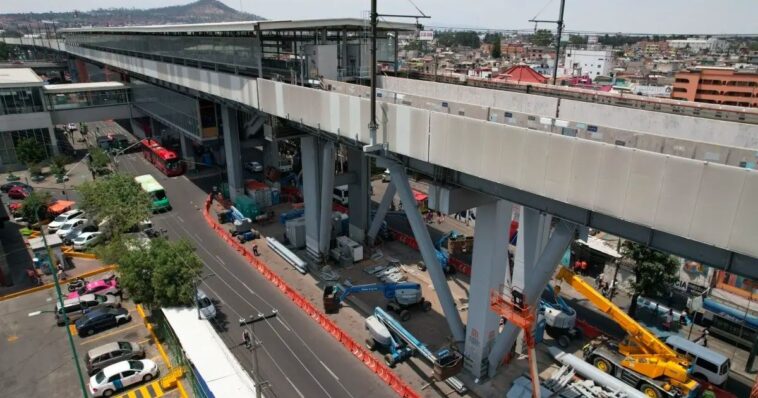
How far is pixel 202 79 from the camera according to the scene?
41188 mm

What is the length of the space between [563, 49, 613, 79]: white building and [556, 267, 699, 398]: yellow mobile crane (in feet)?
509

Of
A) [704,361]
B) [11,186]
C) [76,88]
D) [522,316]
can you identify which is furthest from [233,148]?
[704,361]

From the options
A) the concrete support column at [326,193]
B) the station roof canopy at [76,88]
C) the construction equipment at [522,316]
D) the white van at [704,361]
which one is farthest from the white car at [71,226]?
the white van at [704,361]

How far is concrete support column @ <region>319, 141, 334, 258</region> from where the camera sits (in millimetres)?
31984

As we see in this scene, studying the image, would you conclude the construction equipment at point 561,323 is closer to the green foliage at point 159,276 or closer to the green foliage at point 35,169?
the green foliage at point 159,276

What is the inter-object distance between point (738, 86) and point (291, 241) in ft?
327

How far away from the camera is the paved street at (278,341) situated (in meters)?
23.7

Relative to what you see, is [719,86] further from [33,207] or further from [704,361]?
[33,207]

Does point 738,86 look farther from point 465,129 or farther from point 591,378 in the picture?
point 465,129

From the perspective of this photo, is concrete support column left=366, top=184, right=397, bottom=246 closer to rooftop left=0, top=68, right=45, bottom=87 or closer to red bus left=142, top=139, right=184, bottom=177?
red bus left=142, top=139, right=184, bottom=177

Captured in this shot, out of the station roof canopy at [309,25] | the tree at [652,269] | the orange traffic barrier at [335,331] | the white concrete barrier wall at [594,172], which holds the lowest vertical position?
the orange traffic barrier at [335,331]

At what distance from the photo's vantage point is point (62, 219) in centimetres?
4325

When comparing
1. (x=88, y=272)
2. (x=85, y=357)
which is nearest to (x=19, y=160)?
(x=88, y=272)

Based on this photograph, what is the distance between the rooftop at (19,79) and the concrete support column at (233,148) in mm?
32293
